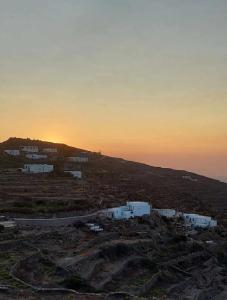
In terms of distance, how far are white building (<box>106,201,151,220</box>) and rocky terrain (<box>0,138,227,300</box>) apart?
53.0 inches

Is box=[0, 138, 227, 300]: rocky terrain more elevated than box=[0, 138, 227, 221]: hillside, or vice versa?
box=[0, 138, 227, 221]: hillside

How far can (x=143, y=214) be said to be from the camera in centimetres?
5803

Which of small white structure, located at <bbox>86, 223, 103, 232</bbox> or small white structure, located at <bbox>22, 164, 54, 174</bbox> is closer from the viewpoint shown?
small white structure, located at <bbox>86, 223, 103, 232</bbox>

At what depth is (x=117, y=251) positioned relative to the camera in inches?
1666

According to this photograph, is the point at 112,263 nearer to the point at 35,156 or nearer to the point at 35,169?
the point at 35,169

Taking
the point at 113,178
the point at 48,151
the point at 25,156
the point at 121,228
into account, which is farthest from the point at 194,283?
the point at 48,151

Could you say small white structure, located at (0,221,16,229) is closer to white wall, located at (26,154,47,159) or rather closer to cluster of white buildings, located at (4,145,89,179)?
cluster of white buildings, located at (4,145,89,179)

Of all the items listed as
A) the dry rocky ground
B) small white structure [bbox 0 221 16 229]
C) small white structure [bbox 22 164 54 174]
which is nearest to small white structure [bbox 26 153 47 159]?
small white structure [bbox 22 164 54 174]

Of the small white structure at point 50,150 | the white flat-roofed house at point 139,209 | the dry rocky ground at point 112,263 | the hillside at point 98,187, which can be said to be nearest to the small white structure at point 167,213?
the white flat-roofed house at point 139,209

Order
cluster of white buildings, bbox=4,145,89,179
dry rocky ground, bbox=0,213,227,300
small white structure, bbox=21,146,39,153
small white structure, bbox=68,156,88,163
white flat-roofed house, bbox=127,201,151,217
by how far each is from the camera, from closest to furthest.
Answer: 1. dry rocky ground, bbox=0,213,227,300
2. white flat-roofed house, bbox=127,201,151,217
3. cluster of white buildings, bbox=4,145,89,179
4. small white structure, bbox=68,156,88,163
5. small white structure, bbox=21,146,39,153

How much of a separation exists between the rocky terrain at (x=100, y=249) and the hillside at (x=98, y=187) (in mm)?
185

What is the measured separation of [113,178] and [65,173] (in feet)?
36.0

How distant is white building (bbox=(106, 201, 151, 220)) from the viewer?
5544 cm

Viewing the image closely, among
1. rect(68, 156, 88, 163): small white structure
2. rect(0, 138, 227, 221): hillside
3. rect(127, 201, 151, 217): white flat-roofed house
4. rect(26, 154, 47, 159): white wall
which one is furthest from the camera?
rect(68, 156, 88, 163): small white structure
